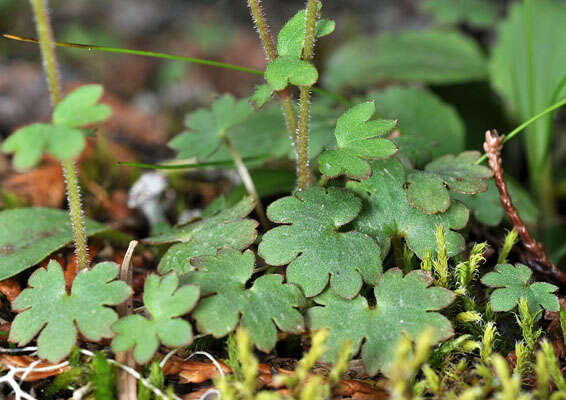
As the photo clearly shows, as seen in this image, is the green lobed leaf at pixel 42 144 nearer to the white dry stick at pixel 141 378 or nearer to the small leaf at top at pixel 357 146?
the white dry stick at pixel 141 378

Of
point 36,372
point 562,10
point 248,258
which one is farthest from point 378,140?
point 562,10

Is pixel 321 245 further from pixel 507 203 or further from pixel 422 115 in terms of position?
pixel 422 115

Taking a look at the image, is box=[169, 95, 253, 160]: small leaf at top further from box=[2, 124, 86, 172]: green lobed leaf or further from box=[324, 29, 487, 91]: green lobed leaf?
box=[324, 29, 487, 91]: green lobed leaf

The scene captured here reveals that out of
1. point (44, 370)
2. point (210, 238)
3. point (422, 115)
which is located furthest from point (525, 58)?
point (44, 370)

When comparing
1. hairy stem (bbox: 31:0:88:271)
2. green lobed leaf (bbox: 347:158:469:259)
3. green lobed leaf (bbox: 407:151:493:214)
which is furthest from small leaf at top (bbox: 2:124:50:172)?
green lobed leaf (bbox: 407:151:493:214)

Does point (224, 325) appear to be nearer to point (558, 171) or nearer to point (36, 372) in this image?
point (36, 372)

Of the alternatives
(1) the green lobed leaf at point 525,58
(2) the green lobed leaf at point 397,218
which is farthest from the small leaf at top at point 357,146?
(1) the green lobed leaf at point 525,58
